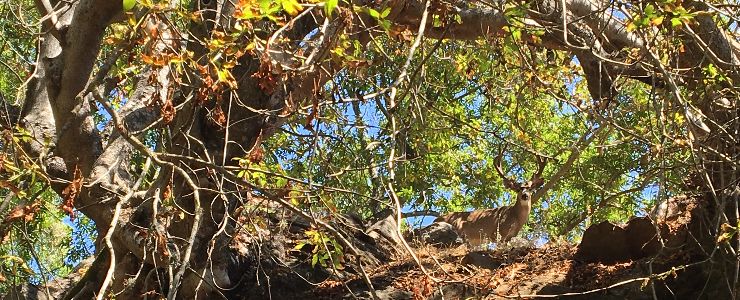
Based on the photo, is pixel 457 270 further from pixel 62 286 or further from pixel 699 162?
pixel 62 286

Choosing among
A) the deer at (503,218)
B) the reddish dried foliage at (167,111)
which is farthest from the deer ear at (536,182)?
the reddish dried foliage at (167,111)

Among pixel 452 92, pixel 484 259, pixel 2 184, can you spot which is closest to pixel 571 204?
Answer: pixel 452 92

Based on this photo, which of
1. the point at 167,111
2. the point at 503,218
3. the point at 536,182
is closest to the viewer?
the point at 167,111

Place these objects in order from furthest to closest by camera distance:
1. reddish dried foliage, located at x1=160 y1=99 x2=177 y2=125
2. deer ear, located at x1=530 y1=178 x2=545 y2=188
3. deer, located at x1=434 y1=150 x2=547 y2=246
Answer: deer, located at x1=434 y1=150 x2=547 y2=246, deer ear, located at x1=530 y1=178 x2=545 y2=188, reddish dried foliage, located at x1=160 y1=99 x2=177 y2=125

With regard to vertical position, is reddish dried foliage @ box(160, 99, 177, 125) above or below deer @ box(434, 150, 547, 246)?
below

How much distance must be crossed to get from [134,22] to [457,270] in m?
3.77

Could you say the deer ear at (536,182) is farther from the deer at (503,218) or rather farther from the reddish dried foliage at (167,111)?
Answer: the reddish dried foliage at (167,111)

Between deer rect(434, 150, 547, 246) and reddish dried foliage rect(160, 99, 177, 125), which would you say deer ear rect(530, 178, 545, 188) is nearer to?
deer rect(434, 150, 547, 246)

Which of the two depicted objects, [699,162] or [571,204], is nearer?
[699,162]

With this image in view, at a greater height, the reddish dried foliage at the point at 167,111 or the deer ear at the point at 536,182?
the deer ear at the point at 536,182

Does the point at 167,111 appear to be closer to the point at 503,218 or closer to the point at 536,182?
the point at 536,182

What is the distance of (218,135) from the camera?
19.7 feet

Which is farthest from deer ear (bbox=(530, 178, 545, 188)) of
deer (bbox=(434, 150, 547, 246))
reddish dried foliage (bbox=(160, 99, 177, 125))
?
reddish dried foliage (bbox=(160, 99, 177, 125))

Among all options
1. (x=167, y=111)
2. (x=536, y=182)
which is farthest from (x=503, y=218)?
(x=167, y=111)
